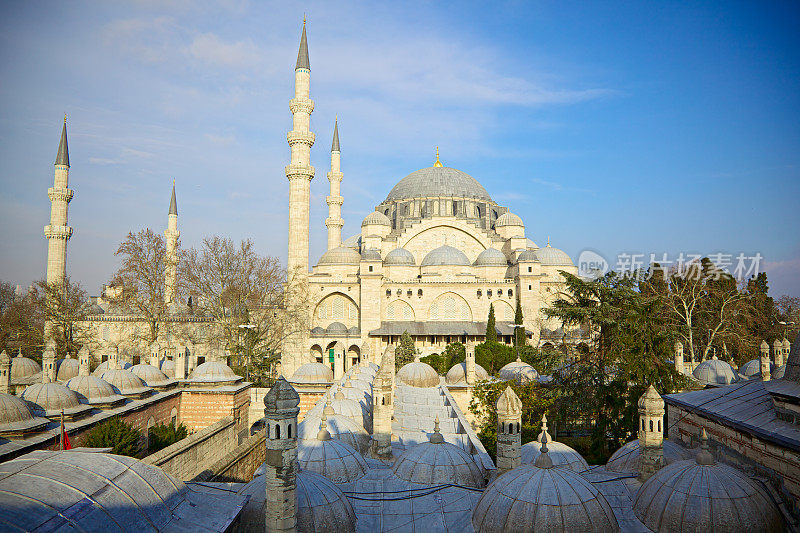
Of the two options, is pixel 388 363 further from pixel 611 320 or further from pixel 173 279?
pixel 173 279

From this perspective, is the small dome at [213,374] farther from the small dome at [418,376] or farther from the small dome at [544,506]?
the small dome at [544,506]

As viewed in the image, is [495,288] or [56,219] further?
[495,288]

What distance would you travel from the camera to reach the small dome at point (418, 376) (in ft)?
66.6

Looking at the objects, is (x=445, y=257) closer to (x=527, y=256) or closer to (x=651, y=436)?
(x=527, y=256)

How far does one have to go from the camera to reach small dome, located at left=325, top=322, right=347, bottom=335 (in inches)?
1253

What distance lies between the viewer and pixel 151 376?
59.7ft

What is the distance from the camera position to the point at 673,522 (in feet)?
21.0

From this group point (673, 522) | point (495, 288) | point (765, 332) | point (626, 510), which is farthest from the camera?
point (495, 288)

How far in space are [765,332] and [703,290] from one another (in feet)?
12.0

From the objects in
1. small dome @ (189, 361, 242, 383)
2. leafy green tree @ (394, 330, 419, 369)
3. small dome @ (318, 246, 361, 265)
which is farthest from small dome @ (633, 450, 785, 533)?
small dome @ (318, 246, 361, 265)

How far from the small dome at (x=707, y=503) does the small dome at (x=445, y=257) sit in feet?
91.5

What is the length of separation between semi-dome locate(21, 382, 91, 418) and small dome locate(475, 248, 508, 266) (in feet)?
88.6

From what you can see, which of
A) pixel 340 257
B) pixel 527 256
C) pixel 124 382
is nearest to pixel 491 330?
pixel 527 256

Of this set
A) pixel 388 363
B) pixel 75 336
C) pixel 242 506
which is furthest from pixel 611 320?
pixel 75 336
